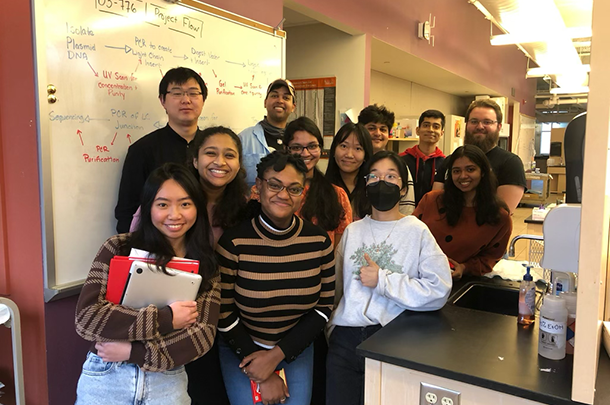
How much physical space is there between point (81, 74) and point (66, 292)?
0.89 meters

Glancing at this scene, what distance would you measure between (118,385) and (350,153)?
1.32 metres

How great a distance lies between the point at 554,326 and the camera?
3.68ft

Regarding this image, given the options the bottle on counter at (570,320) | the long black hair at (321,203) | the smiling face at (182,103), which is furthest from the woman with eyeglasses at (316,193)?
the bottle on counter at (570,320)

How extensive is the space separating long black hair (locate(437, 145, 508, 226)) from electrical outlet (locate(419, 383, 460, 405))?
987 millimetres

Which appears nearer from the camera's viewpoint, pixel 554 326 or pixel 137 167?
pixel 554 326

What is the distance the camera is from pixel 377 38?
4.30 meters

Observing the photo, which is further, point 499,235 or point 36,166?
point 499,235

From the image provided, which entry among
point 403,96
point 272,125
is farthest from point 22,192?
point 403,96

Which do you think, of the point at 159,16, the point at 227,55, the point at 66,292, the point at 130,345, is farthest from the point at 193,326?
the point at 227,55

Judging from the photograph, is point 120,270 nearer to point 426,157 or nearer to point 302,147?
point 302,147

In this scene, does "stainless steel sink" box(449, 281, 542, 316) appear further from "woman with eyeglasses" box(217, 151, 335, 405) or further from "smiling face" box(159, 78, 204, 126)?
"smiling face" box(159, 78, 204, 126)

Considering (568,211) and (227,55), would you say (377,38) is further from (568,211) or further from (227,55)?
(568,211)

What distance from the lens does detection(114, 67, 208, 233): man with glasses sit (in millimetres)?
2010

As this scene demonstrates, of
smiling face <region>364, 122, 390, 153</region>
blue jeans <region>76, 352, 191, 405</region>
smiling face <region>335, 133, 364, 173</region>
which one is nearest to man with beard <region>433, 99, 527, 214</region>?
smiling face <region>364, 122, 390, 153</region>
